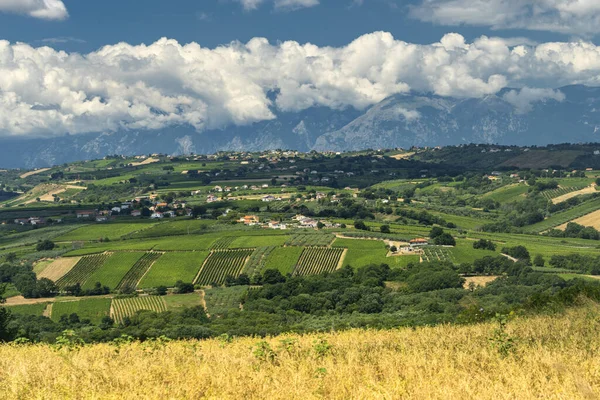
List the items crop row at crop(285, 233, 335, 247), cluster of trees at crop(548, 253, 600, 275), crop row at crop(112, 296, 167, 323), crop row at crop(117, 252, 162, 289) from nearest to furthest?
crop row at crop(112, 296, 167, 323) → cluster of trees at crop(548, 253, 600, 275) → crop row at crop(117, 252, 162, 289) → crop row at crop(285, 233, 335, 247)

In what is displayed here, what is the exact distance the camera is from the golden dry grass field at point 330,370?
30.6 feet

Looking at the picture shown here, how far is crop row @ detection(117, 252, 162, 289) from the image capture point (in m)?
92.5

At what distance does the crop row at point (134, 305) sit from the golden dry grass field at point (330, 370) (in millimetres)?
63530

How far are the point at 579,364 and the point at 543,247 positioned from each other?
4136 inches

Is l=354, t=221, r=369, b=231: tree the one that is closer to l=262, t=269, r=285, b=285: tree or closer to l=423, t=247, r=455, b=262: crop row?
l=423, t=247, r=455, b=262: crop row

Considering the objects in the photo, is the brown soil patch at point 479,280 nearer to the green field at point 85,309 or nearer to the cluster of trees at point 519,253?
the cluster of trees at point 519,253

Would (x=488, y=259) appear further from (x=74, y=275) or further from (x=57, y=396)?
(x=57, y=396)

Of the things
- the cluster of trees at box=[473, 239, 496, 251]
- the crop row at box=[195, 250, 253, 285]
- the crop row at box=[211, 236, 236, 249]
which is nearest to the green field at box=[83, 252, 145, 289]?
the crop row at box=[195, 250, 253, 285]

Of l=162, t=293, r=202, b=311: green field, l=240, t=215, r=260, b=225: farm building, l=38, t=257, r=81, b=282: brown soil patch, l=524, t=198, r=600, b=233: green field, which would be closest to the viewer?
l=162, t=293, r=202, b=311: green field

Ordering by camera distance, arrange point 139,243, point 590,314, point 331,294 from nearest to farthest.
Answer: point 590,314 → point 331,294 → point 139,243

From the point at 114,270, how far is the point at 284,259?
29.0 metres

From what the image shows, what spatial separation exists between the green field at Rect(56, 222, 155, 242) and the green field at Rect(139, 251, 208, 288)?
33.4 meters

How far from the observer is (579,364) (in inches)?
417

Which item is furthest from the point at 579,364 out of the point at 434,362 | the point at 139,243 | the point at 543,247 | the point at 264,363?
the point at 139,243
